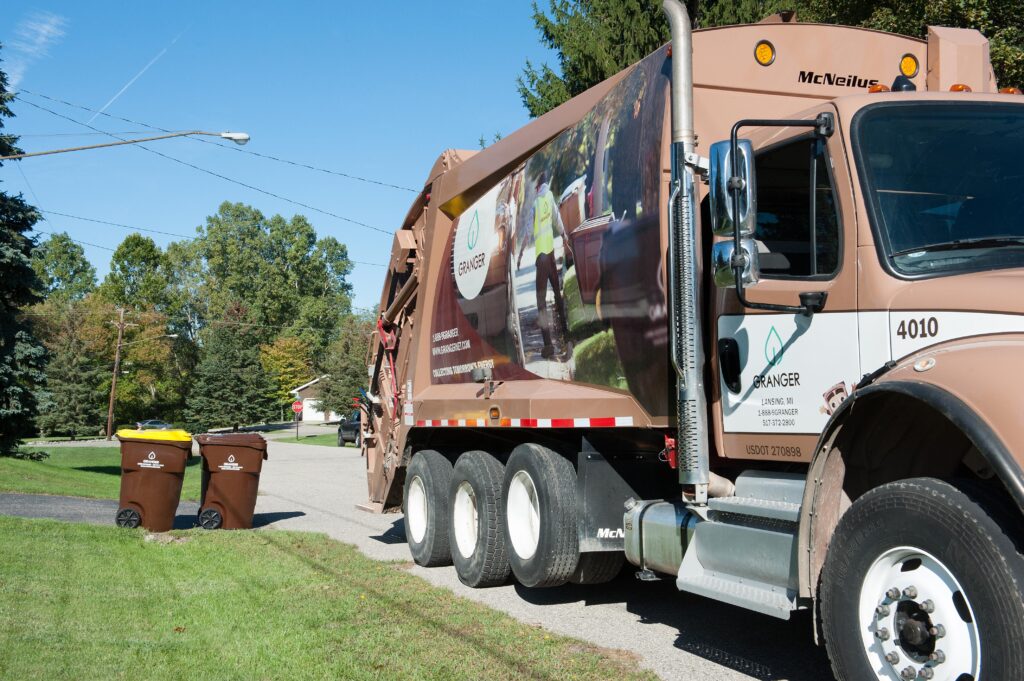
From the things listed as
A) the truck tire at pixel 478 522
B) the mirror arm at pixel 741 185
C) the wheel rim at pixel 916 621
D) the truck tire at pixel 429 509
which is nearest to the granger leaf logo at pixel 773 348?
the mirror arm at pixel 741 185

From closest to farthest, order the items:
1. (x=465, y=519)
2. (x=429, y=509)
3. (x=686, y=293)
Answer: (x=686, y=293)
(x=465, y=519)
(x=429, y=509)

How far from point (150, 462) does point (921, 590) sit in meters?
10.3

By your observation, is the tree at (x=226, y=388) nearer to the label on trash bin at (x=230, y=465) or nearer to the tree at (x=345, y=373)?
the tree at (x=345, y=373)

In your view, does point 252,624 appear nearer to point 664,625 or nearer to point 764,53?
point 664,625

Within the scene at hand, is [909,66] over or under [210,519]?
over

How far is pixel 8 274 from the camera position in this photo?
24.2m

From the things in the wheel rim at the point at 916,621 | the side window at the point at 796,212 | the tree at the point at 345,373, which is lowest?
the wheel rim at the point at 916,621

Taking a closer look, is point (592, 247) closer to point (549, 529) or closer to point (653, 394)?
point (653, 394)

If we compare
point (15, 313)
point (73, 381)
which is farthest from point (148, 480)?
point (73, 381)

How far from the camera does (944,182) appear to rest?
4.54m

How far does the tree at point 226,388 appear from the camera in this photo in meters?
69.2

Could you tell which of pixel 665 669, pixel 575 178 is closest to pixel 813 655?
pixel 665 669

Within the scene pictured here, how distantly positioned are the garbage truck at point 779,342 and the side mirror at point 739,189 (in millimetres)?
14

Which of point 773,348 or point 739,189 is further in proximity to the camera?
point 773,348
